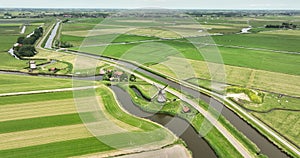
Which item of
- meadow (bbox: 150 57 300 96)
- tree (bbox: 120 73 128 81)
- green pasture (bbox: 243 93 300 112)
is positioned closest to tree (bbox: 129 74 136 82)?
tree (bbox: 120 73 128 81)

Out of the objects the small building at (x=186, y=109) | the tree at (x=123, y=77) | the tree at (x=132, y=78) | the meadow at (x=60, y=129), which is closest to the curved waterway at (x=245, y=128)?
the small building at (x=186, y=109)

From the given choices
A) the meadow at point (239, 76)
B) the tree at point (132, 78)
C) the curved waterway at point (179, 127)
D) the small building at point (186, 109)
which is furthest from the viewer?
the tree at point (132, 78)

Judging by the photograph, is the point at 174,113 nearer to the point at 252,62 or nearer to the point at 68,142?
the point at 68,142

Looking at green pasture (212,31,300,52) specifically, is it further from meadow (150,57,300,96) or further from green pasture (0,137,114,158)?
green pasture (0,137,114,158)

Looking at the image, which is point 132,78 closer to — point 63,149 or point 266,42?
point 63,149

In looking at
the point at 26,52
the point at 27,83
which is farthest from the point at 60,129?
the point at 26,52

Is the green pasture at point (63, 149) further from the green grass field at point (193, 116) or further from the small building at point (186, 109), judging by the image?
the small building at point (186, 109)

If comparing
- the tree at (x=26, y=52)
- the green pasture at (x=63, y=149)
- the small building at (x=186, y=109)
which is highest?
the tree at (x=26, y=52)

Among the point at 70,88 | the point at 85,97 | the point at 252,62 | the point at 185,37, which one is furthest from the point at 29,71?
the point at 185,37
